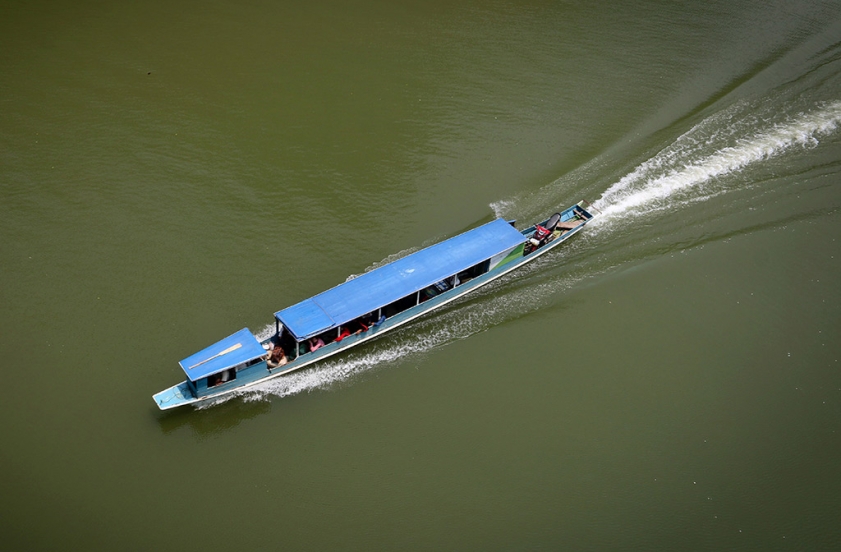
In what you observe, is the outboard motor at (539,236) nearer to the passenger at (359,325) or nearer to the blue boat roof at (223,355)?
the passenger at (359,325)

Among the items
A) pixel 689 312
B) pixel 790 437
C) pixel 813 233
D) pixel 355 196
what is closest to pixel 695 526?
pixel 790 437

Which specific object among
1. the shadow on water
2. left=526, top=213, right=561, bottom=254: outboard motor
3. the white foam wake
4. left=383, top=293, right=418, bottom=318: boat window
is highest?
the white foam wake

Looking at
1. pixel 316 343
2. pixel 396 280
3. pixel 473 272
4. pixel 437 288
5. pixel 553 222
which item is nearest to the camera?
pixel 316 343

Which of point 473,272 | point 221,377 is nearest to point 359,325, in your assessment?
point 221,377

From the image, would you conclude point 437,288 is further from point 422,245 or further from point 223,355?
point 223,355

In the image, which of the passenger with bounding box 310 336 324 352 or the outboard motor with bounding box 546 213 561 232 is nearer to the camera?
the passenger with bounding box 310 336 324 352

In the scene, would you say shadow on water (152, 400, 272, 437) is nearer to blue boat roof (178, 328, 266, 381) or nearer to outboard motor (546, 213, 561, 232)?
blue boat roof (178, 328, 266, 381)

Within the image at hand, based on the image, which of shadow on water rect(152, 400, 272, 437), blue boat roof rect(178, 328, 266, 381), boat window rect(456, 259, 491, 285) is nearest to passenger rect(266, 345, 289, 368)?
blue boat roof rect(178, 328, 266, 381)
